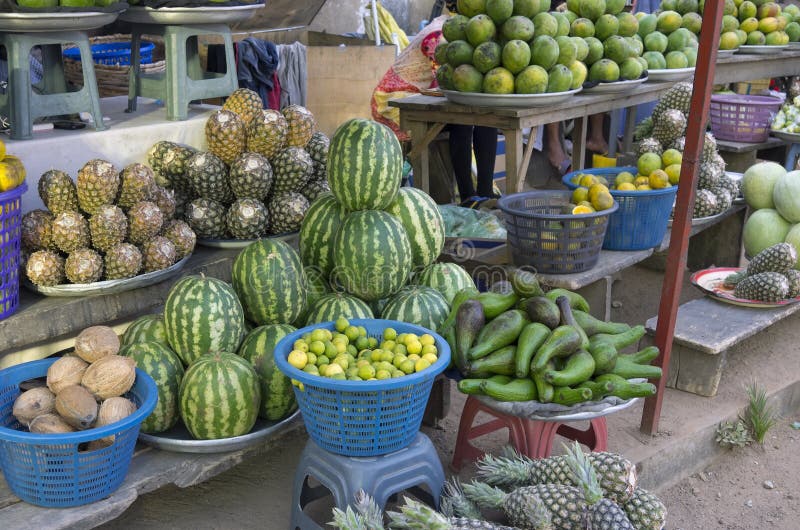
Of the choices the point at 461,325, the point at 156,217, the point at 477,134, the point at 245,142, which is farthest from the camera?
the point at 477,134

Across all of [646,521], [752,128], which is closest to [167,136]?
[646,521]

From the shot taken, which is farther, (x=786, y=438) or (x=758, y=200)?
(x=758, y=200)

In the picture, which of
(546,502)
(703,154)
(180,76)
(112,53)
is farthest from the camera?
(112,53)

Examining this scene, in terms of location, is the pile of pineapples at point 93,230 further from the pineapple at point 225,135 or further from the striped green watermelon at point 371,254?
the striped green watermelon at point 371,254

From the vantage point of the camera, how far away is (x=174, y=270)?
324 cm

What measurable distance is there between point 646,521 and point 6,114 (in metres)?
3.00

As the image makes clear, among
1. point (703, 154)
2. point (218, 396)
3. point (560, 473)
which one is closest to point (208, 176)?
point (218, 396)

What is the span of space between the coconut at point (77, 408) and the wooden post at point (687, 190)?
2282mm

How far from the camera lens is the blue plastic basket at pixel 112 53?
5.48 meters

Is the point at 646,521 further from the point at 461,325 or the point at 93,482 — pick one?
the point at 93,482

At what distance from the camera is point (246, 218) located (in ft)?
11.6

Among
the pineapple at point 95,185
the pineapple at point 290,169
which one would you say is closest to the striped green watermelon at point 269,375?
the pineapple at point 95,185

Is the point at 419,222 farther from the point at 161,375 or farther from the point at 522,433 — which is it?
the point at 161,375

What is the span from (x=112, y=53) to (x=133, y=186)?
2.88 meters
